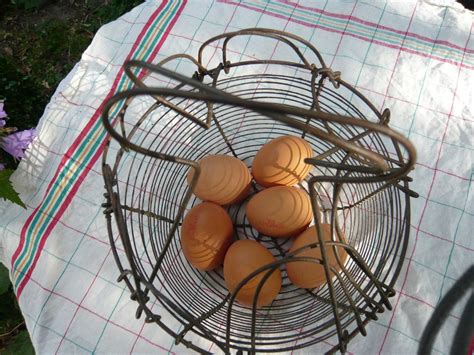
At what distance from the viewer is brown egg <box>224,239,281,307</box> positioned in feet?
1.93

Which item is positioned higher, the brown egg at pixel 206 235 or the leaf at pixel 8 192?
the brown egg at pixel 206 235

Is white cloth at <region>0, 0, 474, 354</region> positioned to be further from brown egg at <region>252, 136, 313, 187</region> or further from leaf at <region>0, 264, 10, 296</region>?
brown egg at <region>252, 136, 313, 187</region>

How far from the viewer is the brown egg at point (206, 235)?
2.02 ft

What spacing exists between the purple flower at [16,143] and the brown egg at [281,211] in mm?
433

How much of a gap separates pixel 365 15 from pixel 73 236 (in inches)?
25.7

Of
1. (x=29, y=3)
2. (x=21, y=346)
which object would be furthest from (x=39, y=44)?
(x=21, y=346)

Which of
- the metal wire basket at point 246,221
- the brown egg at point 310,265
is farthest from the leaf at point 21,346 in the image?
the brown egg at point 310,265

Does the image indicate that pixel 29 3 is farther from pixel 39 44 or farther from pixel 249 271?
pixel 249 271

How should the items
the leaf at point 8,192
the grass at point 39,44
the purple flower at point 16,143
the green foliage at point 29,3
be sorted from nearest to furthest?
the leaf at point 8,192
the purple flower at point 16,143
the grass at point 39,44
the green foliage at point 29,3

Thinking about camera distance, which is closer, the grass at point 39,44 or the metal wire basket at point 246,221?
the metal wire basket at point 246,221

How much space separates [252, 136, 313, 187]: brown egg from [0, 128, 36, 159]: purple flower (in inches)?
16.8

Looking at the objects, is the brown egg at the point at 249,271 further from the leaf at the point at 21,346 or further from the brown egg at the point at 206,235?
the leaf at the point at 21,346

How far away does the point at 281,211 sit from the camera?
24.2 inches

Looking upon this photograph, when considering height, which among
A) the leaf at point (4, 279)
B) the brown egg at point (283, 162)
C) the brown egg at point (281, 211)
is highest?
the brown egg at point (283, 162)
